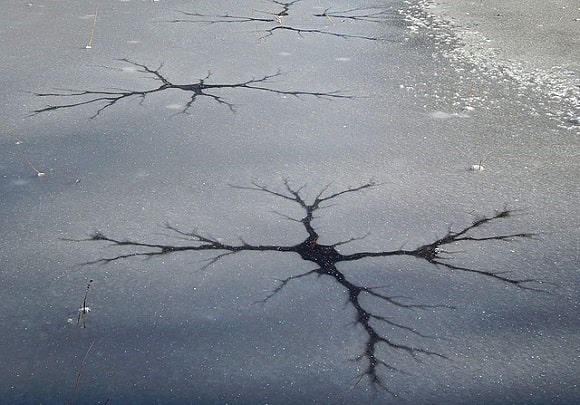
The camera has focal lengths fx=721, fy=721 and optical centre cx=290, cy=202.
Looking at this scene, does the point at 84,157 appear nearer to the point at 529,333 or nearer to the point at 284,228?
the point at 284,228

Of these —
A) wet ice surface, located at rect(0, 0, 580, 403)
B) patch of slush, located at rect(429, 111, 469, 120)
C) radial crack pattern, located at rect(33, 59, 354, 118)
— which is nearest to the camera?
wet ice surface, located at rect(0, 0, 580, 403)

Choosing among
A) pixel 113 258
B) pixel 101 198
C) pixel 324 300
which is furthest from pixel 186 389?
pixel 101 198

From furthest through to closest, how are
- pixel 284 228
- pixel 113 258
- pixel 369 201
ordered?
pixel 369 201
pixel 284 228
pixel 113 258

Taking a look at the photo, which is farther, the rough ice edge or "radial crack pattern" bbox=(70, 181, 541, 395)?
the rough ice edge

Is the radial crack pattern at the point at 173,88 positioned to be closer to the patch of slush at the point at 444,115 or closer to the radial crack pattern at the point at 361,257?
the patch of slush at the point at 444,115

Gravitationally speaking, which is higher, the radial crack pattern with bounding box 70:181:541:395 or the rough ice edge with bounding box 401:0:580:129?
the rough ice edge with bounding box 401:0:580:129

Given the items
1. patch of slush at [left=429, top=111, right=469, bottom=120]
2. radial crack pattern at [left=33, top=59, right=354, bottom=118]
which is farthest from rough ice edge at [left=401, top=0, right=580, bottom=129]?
radial crack pattern at [left=33, top=59, right=354, bottom=118]

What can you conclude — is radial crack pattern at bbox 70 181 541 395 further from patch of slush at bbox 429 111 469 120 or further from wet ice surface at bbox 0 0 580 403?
patch of slush at bbox 429 111 469 120

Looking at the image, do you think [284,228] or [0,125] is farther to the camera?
[0,125]

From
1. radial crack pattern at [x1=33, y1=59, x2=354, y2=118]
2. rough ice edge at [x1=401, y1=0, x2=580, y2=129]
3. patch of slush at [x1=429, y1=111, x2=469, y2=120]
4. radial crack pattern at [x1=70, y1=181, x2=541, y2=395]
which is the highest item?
rough ice edge at [x1=401, y1=0, x2=580, y2=129]
